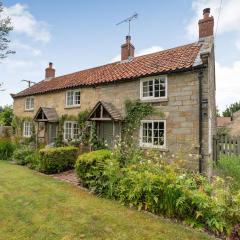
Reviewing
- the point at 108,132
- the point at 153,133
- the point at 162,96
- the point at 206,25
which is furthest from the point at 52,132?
the point at 206,25

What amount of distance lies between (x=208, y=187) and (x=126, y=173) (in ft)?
10.2

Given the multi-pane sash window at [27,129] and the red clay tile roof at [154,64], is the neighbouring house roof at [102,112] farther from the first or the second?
the multi-pane sash window at [27,129]

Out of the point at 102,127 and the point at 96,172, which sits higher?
the point at 102,127

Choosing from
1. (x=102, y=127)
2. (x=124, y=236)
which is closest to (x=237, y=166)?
(x=124, y=236)

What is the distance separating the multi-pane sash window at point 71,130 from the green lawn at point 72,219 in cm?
887

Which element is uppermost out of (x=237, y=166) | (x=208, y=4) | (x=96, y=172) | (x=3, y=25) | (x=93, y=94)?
(x=208, y=4)

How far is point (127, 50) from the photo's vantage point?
61.9ft

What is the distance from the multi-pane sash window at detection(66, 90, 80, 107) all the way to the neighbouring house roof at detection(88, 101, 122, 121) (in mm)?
3186

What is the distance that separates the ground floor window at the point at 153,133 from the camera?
12.9 meters

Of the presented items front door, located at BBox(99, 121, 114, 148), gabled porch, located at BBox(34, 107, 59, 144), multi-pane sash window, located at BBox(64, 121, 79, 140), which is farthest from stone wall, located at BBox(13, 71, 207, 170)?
gabled porch, located at BBox(34, 107, 59, 144)

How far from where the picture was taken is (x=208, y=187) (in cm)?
682

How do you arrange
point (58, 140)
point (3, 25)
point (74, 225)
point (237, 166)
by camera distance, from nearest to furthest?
1. point (74, 225)
2. point (237, 166)
3. point (3, 25)
4. point (58, 140)

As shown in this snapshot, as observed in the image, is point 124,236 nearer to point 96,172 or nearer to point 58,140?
point 96,172

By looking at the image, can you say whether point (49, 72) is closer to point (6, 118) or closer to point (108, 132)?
point (6, 118)
